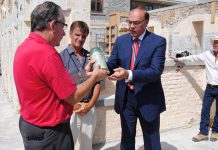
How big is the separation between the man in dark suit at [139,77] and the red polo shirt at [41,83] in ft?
2.79

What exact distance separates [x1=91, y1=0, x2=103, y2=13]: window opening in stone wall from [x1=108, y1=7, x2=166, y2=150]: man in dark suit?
68.6 ft

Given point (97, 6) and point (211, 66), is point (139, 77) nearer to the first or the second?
point (211, 66)

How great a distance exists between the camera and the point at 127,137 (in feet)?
10.8

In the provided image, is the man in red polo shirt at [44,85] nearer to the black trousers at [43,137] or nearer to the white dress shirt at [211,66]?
the black trousers at [43,137]

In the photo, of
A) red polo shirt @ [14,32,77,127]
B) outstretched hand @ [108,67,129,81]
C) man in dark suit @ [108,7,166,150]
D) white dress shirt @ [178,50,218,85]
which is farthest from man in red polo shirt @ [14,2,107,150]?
white dress shirt @ [178,50,218,85]

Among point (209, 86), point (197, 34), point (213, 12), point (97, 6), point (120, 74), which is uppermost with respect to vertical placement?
point (97, 6)

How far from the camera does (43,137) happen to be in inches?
86.2

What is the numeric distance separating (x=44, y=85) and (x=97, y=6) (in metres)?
22.4

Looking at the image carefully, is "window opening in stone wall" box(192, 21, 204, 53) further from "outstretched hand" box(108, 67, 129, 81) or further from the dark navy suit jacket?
"outstretched hand" box(108, 67, 129, 81)

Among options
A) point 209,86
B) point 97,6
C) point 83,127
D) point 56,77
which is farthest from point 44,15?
point 97,6

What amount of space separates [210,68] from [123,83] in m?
2.14

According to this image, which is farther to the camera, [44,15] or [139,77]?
[139,77]

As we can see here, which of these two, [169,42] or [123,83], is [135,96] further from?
[169,42]

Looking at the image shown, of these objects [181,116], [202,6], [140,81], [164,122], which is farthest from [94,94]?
[202,6]
